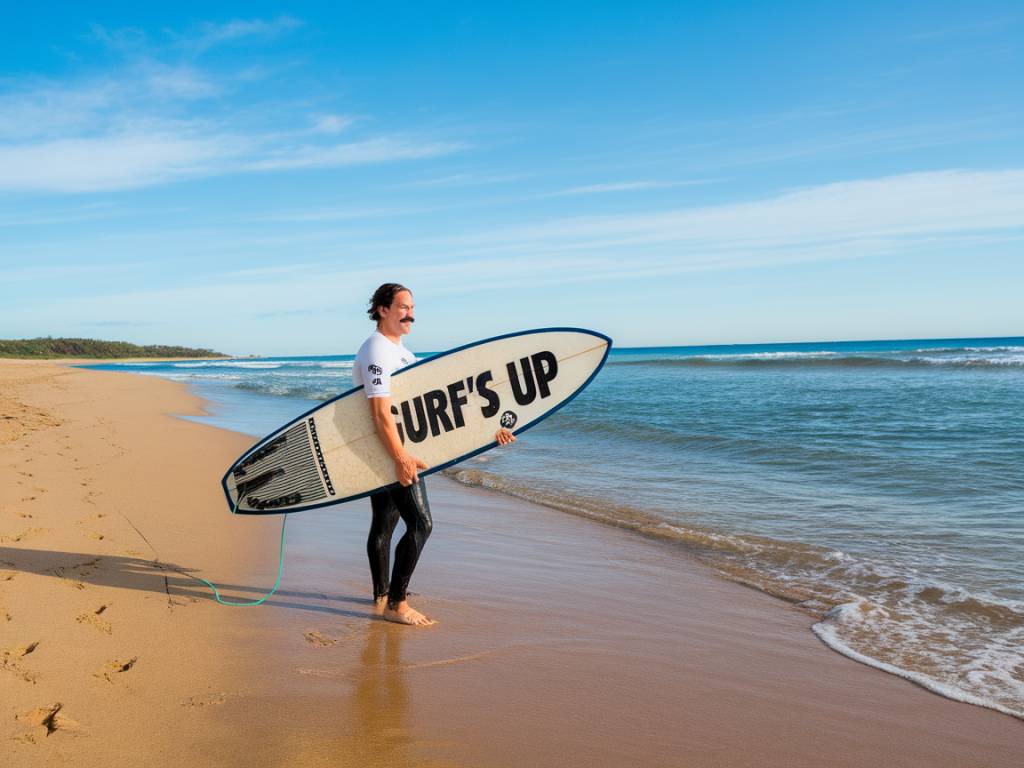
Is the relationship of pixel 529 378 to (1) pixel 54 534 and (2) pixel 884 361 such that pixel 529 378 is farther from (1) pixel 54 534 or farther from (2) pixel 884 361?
(2) pixel 884 361

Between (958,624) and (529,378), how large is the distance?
2.67m

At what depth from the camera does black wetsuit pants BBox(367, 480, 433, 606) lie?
3562mm

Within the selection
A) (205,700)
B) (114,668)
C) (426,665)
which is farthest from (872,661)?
(114,668)

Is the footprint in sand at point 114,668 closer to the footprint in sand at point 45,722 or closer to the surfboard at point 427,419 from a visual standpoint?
the footprint in sand at point 45,722

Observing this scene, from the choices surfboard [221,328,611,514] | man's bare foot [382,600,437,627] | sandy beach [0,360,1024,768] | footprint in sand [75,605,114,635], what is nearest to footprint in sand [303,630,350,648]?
sandy beach [0,360,1024,768]

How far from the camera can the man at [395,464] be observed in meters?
3.45

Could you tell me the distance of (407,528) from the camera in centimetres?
358

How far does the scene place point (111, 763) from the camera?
2.18 meters

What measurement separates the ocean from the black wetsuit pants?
6.88 ft

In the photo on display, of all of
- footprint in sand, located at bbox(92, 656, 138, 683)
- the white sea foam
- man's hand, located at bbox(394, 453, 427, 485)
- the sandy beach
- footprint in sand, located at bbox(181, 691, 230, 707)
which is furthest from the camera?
man's hand, located at bbox(394, 453, 427, 485)

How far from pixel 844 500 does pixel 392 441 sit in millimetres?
5126

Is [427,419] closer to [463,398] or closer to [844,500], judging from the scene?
[463,398]

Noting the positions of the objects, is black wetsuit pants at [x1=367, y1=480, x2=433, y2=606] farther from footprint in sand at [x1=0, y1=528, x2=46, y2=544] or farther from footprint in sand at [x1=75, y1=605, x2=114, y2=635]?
footprint in sand at [x1=0, y1=528, x2=46, y2=544]

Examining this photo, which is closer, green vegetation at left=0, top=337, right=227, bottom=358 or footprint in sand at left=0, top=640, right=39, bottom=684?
footprint in sand at left=0, top=640, right=39, bottom=684
